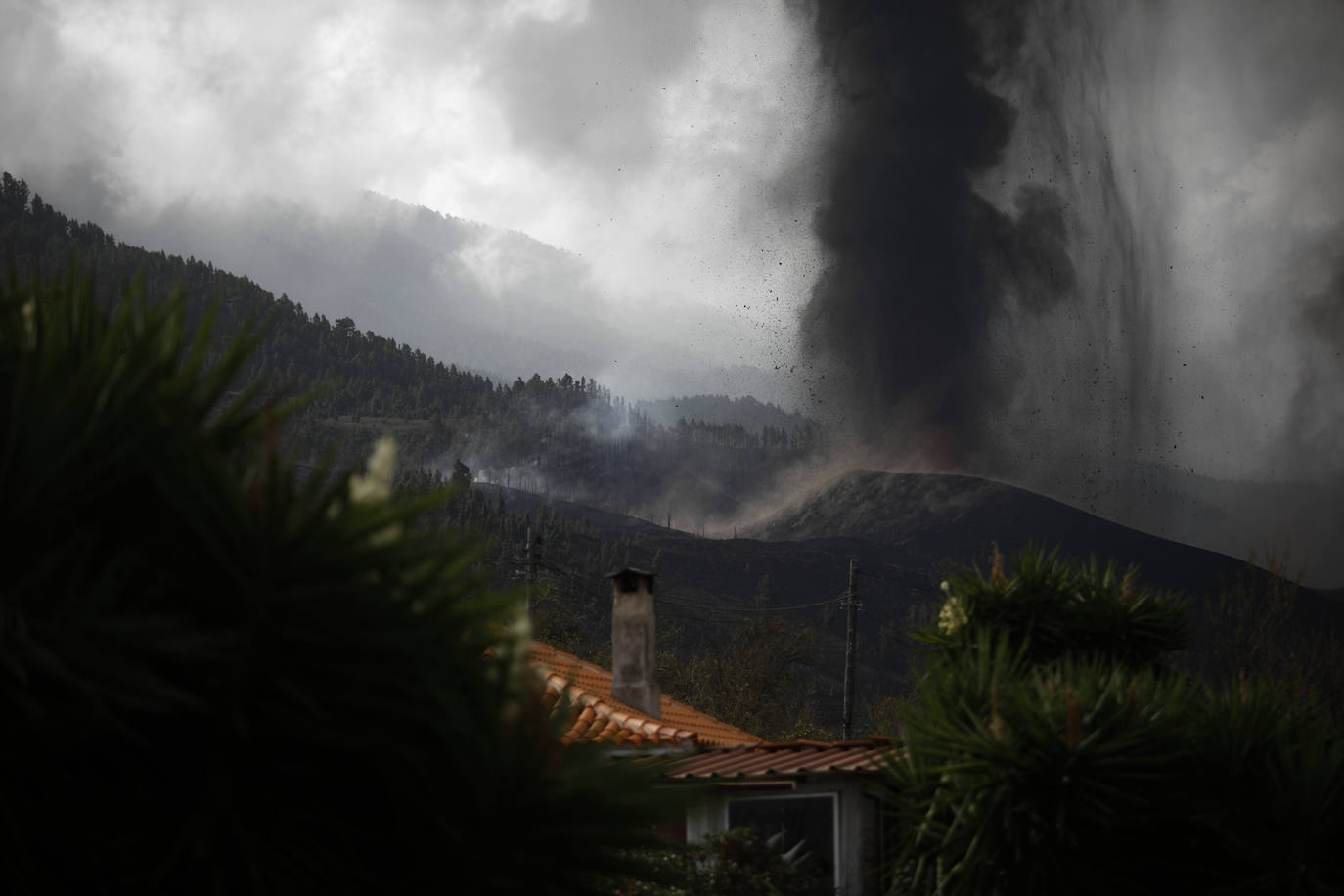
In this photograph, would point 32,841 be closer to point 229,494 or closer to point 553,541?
point 229,494

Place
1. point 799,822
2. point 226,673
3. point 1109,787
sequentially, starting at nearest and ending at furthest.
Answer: point 226,673, point 1109,787, point 799,822

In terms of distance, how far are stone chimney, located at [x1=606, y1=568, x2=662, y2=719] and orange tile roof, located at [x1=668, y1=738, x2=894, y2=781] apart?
4273 mm

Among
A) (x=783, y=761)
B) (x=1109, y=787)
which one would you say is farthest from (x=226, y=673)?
(x=783, y=761)

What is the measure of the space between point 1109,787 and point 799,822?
31.1 feet

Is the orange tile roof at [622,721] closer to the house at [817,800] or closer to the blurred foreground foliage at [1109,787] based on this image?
the house at [817,800]

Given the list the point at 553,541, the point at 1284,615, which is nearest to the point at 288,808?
the point at 1284,615

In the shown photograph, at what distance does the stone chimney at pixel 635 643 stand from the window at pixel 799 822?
4419 mm

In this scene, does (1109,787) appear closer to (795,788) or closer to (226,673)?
(226,673)

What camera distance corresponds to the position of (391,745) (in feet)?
12.5

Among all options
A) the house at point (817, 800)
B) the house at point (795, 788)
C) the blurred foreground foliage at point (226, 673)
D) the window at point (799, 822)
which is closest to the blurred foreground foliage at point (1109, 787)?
the house at point (795, 788)

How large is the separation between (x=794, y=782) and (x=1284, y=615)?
32.3 meters

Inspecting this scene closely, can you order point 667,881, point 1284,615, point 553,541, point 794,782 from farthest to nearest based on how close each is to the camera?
point 553,541, point 1284,615, point 794,782, point 667,881

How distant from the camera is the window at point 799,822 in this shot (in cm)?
1694

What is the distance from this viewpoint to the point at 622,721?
18.9 meters
